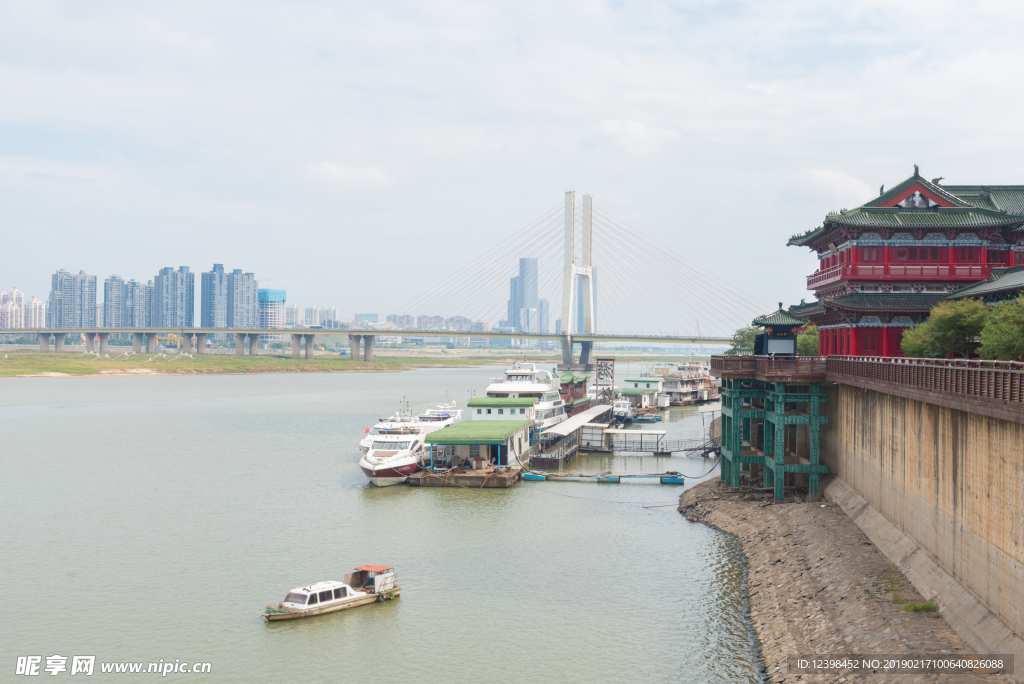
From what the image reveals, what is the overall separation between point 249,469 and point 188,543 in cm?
1933

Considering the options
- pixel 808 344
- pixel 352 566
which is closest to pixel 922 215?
pixel 808 344

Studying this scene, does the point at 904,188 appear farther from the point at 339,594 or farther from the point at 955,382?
the point at 339,594

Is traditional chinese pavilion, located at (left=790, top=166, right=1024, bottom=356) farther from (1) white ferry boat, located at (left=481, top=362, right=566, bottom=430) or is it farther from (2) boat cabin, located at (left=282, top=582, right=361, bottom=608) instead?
(1) white ferry boat, located at (left=481, top=362, right=566, bottom=430)

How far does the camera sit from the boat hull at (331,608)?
82.6 ft

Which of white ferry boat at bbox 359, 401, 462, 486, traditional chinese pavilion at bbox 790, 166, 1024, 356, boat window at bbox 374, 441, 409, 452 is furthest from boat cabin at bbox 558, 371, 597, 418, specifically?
traditional chinese pavilion at bbox 790, 166, 1024, 356

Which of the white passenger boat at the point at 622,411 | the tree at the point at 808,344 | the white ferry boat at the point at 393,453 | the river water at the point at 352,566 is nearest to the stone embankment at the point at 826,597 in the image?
the river water at the point at 352,566

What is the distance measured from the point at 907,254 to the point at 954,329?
843 centimetres

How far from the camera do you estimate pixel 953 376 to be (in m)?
20.8

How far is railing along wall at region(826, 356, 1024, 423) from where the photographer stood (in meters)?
17.2

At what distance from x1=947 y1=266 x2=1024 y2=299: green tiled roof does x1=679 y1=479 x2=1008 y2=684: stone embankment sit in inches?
412

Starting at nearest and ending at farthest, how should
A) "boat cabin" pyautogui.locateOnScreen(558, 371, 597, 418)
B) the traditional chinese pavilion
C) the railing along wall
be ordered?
the railing along wall → the traditional chinese pavilion → "boat cabin" pyautogui.locateOnScreen(558, 371, 597, 418)

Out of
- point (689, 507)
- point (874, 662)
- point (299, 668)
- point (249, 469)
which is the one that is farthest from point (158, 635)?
point (249, 469)

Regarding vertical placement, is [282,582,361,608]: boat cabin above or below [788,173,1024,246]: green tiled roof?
below

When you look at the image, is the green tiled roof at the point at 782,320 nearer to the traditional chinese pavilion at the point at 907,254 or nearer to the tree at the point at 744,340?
the traditional chinese pavilion at the point at 907,254
